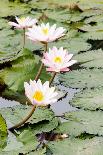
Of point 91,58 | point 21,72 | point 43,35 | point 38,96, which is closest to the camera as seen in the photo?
point 38,96

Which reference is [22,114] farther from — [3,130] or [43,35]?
[43,35]

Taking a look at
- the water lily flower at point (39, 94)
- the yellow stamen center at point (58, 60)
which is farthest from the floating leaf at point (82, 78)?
the water lily flower at point (39, 94)

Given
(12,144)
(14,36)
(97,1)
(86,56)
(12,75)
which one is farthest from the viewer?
(97,1)

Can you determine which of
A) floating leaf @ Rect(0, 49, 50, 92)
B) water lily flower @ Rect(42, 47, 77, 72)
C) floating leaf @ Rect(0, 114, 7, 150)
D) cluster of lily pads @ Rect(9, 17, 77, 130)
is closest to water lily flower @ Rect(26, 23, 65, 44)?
cluster of lily pads @ Rect(9, 17, 77, 130)

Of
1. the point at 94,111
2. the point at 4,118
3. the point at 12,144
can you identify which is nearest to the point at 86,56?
the point at 94,111

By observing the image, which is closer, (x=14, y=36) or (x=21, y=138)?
(x=21, y=138)

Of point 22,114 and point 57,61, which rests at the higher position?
point 57,61

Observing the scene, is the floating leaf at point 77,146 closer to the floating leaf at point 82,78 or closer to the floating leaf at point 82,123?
the floating leaf at point 82,123

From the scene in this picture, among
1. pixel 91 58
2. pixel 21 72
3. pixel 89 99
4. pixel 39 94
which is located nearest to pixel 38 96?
pixel 39 94

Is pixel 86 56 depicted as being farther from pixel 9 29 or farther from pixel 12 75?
pixel 9 29
